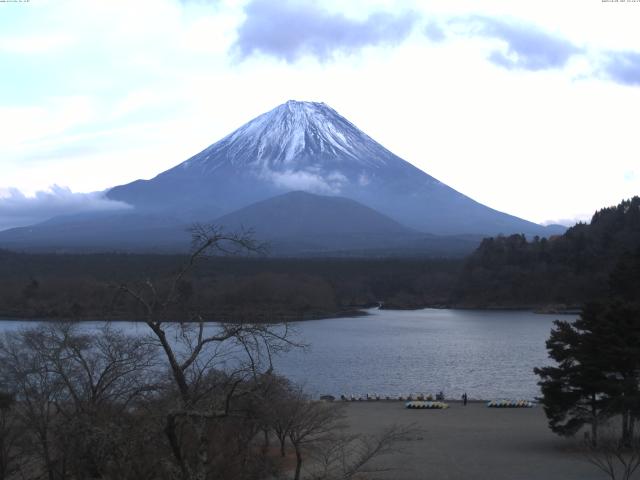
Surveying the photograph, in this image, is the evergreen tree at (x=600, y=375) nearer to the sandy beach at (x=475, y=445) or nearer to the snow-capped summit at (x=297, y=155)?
the sandy beach at (x=475, y=445)

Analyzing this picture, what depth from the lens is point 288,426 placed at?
32.8ft

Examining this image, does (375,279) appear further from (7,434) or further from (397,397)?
(7,434)

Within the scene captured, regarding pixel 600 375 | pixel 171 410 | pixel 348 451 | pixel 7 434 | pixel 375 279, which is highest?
pixel 375 279

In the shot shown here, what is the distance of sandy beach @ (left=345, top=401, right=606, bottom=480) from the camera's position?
1159cm

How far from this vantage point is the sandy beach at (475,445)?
1159 centimetres

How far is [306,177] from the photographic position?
141m

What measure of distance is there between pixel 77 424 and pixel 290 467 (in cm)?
666

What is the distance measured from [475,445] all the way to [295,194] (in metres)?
114

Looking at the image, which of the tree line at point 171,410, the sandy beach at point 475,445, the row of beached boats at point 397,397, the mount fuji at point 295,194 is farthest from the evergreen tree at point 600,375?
the mount fuji at point 295,194

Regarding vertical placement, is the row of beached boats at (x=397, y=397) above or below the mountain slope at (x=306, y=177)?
below

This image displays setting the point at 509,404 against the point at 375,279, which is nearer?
the point at 509,404

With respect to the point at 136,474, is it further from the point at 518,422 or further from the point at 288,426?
the point at 518,422

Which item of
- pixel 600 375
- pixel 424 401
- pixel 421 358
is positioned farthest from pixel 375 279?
pixel 600 375

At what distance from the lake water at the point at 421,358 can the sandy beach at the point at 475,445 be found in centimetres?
209
